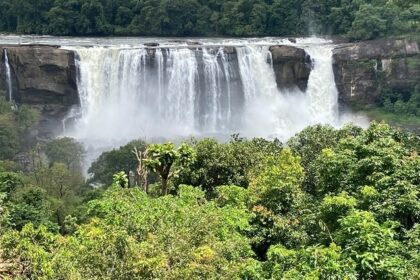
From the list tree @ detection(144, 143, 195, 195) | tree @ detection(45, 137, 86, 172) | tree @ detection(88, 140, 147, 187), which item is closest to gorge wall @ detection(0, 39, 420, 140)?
tree @ detection(45, 137, 86, 172)

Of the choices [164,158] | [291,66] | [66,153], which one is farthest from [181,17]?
[164,158]

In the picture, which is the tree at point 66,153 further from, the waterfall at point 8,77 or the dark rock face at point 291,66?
the dark rock face at point 291,66

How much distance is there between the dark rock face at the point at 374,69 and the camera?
42.3 m

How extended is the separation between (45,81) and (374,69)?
78.4ft

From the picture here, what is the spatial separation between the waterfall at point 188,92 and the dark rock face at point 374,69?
1.01 metres

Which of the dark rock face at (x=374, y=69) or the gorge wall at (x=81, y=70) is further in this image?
the dark rock face at (x=374, y=69)

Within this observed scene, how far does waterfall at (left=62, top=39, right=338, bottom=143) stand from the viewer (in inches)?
1581

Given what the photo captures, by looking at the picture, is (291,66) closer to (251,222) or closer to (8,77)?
(8,77)

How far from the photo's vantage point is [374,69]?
42344mm

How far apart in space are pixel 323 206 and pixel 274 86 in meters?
31.2

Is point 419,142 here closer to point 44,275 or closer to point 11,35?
point 44,275

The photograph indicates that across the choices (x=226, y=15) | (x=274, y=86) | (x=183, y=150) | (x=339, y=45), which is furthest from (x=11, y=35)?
(x=183, y=150)

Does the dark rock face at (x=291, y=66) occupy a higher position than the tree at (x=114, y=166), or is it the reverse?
the dark rock face at (x=291, y=66)

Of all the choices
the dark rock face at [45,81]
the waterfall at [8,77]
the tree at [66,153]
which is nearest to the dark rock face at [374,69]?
the dark rock face at [45,81]
